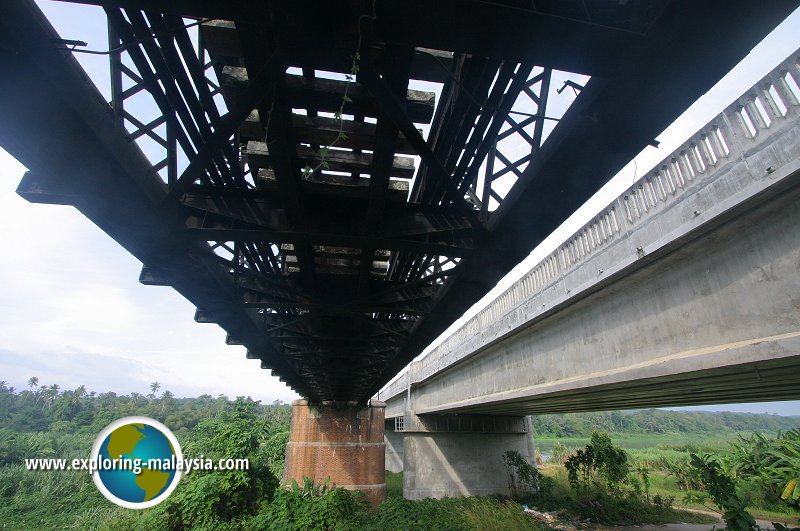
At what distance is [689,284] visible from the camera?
6.30m

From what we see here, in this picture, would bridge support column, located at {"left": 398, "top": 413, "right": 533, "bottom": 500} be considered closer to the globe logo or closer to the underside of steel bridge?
the globe logo

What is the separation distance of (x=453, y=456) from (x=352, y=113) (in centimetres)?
2425

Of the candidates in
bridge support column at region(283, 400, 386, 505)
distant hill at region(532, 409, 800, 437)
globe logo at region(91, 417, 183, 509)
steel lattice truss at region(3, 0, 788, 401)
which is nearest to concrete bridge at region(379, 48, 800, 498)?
steel lattice truss at region(3, 0, 788, 401)

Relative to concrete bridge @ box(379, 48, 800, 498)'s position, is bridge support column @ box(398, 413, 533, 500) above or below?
below

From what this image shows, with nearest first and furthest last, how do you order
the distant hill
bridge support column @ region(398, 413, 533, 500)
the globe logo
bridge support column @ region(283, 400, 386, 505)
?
1. the globe logo
2. bridge support column @ region(283, 400, 386, 505)
3. bridge support column @ region(398, 413, 533, 500)
4. the distant hill

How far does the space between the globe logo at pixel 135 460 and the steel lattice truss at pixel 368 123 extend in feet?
26.8

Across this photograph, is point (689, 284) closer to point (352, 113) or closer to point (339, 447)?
point (352, 113)

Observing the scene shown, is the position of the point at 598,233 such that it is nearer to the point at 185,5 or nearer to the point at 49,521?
the point at 185,5

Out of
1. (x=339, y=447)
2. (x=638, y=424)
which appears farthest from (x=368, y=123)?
(x=638, y=424)

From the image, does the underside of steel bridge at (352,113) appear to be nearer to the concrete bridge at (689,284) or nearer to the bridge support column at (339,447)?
the concrete bridge at (689,284)

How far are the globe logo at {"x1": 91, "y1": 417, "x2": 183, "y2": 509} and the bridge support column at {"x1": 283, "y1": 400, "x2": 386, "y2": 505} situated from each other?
30.5ft

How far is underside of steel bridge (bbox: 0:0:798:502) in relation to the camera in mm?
2262

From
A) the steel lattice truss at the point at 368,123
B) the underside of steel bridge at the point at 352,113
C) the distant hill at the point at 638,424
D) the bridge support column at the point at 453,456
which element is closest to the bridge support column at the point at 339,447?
the bridge support column at the point at 453,456

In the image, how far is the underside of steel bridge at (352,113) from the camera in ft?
7.42
